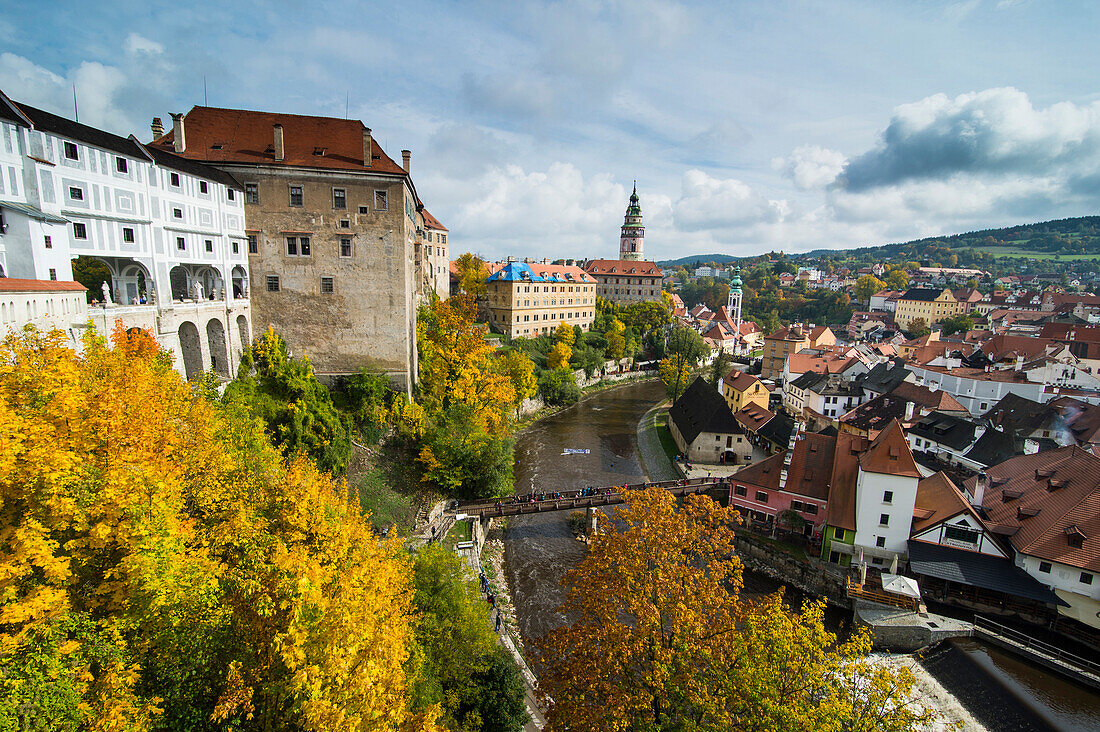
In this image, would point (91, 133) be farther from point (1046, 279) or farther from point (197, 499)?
point (1046, 279)

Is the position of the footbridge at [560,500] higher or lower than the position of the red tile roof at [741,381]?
lower

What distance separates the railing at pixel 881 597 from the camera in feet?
61.6

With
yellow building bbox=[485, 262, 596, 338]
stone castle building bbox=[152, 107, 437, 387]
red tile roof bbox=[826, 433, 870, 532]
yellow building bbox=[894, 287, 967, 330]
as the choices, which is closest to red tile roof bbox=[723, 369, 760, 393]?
red tile roof bbox=[826, 433, 870, 532]

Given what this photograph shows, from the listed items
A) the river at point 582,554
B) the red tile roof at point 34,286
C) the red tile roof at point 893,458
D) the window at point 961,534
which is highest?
the red tile roof at point 34,286

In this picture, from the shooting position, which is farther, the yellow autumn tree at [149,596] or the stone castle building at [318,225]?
the stone castle building at [318,225]

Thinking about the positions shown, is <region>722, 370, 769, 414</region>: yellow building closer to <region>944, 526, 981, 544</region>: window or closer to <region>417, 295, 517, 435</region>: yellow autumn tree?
<region>944, 526, 981, 544</region>: window

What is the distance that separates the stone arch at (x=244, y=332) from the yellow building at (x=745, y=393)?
33.7 meters

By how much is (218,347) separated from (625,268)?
7965 cm

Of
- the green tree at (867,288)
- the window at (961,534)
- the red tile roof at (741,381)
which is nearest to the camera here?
the window at (961,534)

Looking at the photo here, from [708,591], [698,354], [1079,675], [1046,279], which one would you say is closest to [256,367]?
[708,591]

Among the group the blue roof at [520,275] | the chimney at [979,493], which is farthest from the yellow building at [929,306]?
the chimney at [979,493]

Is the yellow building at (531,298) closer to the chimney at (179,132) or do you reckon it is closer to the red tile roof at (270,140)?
the red tile roof at (270,140)

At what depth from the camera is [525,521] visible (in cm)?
2658

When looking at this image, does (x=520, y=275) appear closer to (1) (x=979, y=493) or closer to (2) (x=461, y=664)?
(1) (x=979, y=493)
